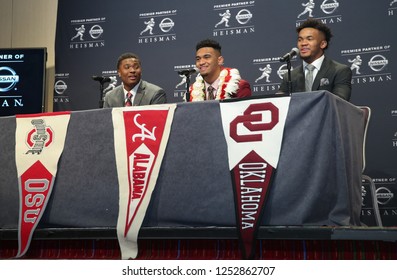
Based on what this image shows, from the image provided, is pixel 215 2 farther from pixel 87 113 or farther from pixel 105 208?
pixel 105 208

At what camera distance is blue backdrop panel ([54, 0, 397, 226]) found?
15.8ft

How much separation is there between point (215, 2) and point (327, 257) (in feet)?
11.4

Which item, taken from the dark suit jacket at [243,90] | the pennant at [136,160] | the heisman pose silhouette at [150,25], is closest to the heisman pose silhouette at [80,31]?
the heisman pose silhouette at [150,25]

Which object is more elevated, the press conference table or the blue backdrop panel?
the blue backdrop panel

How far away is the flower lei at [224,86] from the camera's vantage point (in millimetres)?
3871

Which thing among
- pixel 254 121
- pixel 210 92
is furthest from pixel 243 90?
pixel 254 121

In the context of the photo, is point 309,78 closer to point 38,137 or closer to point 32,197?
point 38,137

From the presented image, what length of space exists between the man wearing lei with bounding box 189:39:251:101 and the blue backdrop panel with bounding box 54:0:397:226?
111 cm

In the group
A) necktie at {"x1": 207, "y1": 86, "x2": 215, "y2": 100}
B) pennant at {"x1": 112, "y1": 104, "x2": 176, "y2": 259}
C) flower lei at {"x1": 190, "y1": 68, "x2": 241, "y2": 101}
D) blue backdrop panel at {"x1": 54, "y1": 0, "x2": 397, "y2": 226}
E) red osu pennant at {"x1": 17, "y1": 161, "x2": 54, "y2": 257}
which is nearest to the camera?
pennant at {"x1": 112, "y1": 104, "x2": 176, "y2": 259}

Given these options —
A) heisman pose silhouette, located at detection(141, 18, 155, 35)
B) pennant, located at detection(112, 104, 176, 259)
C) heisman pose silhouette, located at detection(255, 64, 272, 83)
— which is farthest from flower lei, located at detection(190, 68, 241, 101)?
heisman pose silhouette, located at detection(141, 18, 155, 35)

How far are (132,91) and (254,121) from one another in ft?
5.86

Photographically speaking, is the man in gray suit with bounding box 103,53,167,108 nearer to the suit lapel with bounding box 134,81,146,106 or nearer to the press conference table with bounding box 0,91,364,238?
the suit lapel with bounding box 134,81,146,106

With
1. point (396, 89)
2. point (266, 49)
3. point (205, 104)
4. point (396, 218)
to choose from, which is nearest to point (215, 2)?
point (266, 49)

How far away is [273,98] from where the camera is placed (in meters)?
2.72
